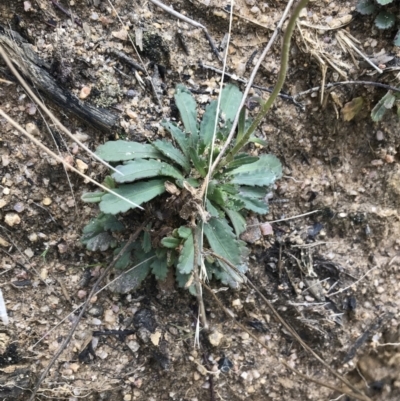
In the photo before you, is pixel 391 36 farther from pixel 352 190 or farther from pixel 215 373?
pixel 215 373

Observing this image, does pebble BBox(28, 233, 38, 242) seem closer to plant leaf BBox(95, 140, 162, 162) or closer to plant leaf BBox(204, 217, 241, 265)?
plant leaf BBox(95, 140, 162, 162)

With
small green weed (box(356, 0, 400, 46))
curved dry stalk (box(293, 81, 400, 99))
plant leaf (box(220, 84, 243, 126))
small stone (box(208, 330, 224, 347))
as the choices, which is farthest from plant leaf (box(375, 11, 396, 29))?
small stone (box(208, 330, 224, 347))

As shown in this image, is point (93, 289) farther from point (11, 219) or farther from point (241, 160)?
point (241, 160)

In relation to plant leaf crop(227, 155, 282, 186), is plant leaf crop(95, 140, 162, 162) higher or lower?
lower

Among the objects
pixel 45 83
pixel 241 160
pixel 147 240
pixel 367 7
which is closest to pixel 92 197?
pixel 147 240

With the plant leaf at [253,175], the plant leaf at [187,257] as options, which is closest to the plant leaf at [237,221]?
the plant leaf at [253,175]

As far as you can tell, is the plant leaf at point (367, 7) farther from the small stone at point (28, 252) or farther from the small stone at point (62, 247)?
the small stone at point (28, 252)
